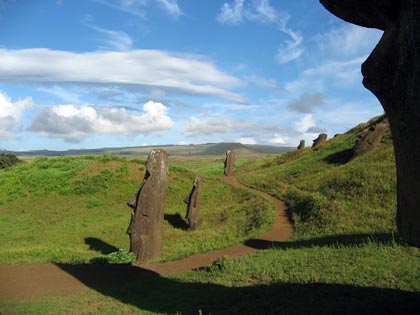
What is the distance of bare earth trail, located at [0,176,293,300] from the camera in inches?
468

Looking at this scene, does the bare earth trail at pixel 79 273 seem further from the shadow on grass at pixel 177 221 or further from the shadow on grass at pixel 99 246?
the shadow on grass at pixel 177 221

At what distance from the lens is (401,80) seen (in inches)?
187

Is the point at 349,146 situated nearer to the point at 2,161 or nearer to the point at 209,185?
the point at 209,185

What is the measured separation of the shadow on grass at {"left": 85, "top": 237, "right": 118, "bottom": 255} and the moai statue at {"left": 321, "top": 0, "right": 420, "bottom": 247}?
16.7 metres

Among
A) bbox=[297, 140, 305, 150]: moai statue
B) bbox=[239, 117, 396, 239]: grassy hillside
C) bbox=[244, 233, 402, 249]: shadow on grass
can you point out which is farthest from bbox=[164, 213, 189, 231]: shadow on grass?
bbox=[297, 140, 305, 150]: moai statue

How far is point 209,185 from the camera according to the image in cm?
3666

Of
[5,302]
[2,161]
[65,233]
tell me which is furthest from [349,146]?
[2,161]

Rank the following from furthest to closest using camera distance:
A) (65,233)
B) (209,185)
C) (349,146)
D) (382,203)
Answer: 1. (349,146)
2. (209,185)
3. (65,233)
4. (382,203)

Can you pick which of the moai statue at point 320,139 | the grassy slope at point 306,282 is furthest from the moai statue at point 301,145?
the grassy slope at point 306,282

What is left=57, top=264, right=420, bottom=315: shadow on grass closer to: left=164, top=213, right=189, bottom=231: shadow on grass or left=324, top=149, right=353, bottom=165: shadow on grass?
left=164, top=213, right=189, bottom=231: shadow on grass

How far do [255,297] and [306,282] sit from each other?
1.61 meters

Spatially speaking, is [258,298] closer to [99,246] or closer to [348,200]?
[348,200]

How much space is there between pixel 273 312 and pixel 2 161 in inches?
2452

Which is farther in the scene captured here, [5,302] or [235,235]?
[235,235]
